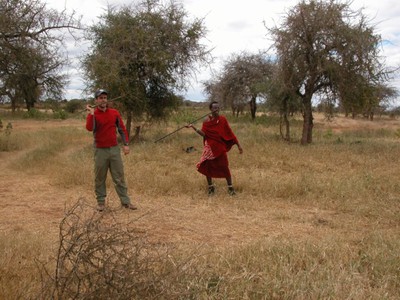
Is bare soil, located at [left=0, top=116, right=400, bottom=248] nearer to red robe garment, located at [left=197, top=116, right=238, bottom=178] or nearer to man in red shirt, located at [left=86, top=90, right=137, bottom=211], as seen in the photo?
man in red shirt, located at [left=86, top=90, right=137, bottom=211]

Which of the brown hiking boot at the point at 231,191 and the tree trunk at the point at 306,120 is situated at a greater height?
the tree trunk at the point at 306,120

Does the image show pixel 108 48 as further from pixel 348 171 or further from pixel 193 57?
pixel 348 171

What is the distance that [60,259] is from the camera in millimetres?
2799

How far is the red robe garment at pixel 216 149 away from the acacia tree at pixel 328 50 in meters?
7.86

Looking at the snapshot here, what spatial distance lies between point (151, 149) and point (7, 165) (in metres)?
4.04

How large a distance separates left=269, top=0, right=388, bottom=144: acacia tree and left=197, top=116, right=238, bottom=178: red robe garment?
25.8 feet

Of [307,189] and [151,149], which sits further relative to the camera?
[151,149]

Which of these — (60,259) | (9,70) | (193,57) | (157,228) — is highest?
(193,57)

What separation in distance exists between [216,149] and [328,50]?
29.5ft

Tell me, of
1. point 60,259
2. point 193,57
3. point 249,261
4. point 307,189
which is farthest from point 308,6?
point 60,259

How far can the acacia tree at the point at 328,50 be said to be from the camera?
1423cm

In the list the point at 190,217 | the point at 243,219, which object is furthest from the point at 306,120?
the point at 190,217

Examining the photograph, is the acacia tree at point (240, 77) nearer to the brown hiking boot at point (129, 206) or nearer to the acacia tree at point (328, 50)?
the acacia tree at point (328, 50)

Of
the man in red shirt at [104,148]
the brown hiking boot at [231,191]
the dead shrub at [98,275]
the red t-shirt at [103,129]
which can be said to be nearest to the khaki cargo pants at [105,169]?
the man in red shirt at [104,148]
